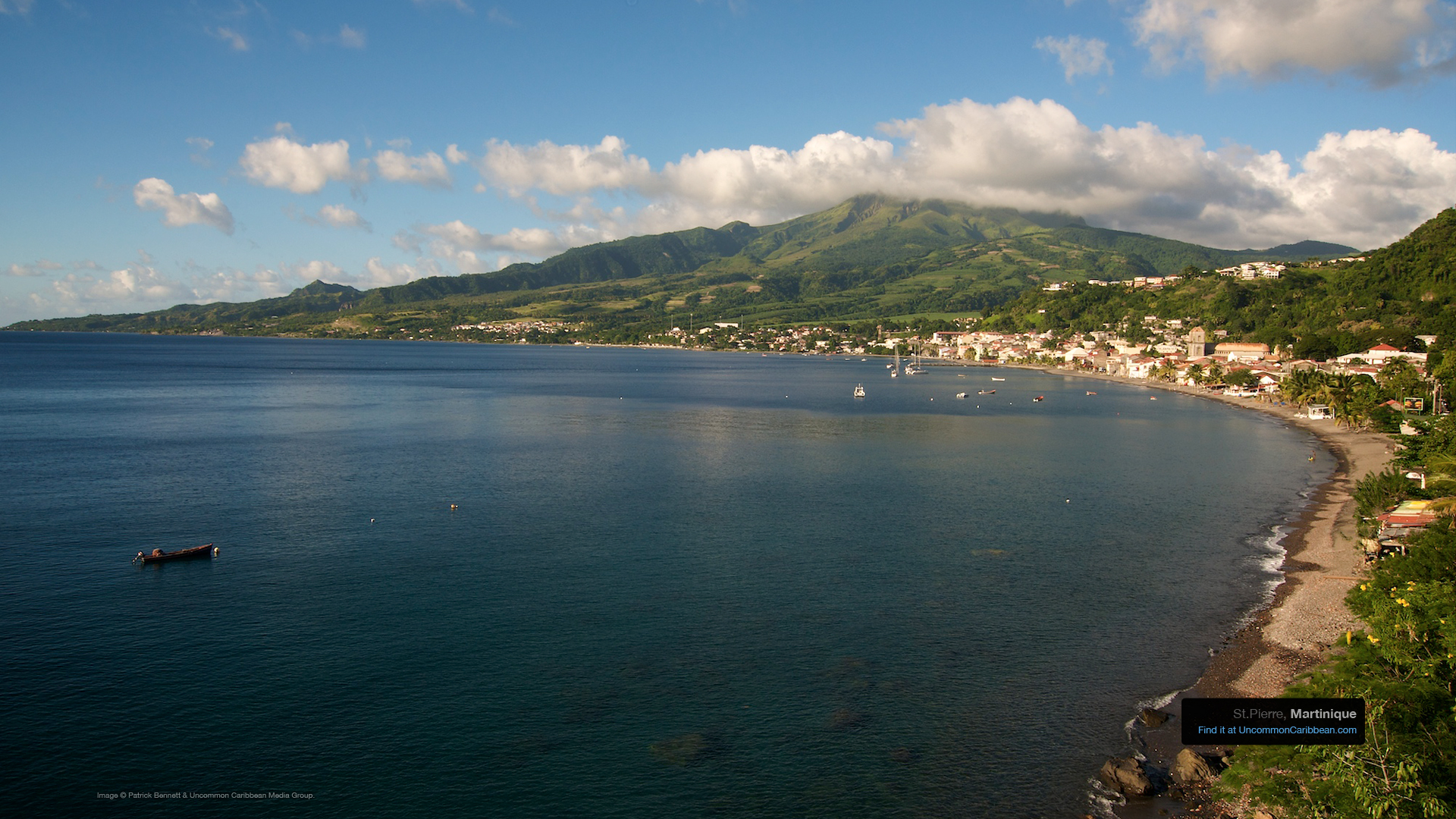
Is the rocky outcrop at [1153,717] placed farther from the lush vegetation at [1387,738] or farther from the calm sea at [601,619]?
the lush vegetation at [1387,738]

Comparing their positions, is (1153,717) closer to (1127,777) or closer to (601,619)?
(1127,777)

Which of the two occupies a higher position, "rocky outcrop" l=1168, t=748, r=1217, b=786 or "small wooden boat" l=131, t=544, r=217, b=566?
"small wooden boat" l=131, t=544, r=217, b=566

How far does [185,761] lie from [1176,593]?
26413mm

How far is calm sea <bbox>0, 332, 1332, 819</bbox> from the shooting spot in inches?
625

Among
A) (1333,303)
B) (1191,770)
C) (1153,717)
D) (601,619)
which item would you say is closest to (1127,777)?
(1191,770)

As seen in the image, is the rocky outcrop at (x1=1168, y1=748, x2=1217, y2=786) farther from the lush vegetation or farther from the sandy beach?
the sandy beach

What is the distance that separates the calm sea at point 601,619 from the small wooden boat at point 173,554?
612 millimetres

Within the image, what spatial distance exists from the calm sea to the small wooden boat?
612 millimetres

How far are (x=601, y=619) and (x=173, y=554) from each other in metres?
15.3

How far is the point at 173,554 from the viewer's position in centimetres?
2748

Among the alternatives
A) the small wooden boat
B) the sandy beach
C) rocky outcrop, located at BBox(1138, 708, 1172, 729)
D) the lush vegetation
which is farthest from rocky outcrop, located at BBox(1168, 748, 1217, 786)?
the small wooden boat

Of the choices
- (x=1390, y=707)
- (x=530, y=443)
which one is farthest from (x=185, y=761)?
(x=530, y=443)

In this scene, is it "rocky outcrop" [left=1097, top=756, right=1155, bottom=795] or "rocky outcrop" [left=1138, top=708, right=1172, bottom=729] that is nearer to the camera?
"rocky outcrop" [left=1097, top=756, right=1155, bottom=795]

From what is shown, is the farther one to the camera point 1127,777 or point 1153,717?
point 1153,717
